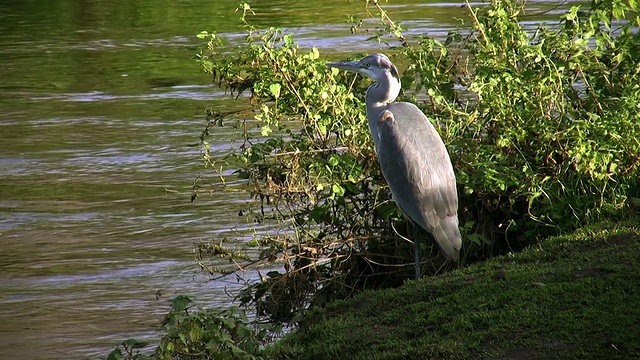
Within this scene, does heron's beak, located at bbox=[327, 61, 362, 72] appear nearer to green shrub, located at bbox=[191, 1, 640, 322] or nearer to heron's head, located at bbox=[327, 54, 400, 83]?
heron's head, located at bbox=[327, 54, 400, 83]

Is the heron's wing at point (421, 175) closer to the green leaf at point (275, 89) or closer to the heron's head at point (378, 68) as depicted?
the heron's head at point (378, 68)

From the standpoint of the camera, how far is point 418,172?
20.8 ft

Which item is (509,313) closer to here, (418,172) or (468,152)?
(418,172)

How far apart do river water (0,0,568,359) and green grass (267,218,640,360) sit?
1775 millimetres

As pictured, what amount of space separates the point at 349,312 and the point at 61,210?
4.37 metres

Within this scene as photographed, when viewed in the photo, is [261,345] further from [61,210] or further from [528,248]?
[61,210]

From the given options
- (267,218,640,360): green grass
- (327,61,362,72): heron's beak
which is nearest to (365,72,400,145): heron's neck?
(327,61,362,72): heron's beak

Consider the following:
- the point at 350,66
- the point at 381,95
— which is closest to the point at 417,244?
the point at 381,95

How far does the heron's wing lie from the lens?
245 inches

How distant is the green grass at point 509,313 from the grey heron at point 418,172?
0.30 metres

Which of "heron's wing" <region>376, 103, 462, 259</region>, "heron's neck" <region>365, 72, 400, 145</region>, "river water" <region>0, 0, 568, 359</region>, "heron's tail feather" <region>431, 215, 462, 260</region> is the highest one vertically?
"heron's neck" <region>365, 72, 400, 145</region>

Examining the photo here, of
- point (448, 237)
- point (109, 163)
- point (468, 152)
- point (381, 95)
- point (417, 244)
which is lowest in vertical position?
point (109, 163)

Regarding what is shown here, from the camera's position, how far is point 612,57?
704cm

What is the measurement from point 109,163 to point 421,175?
519cm
